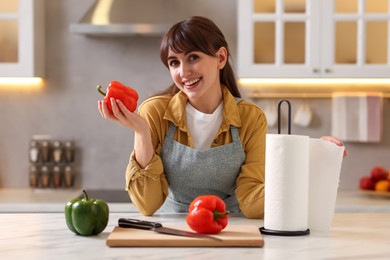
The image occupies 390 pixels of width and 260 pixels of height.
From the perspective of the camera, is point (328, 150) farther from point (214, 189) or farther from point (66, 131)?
point (66, 131)

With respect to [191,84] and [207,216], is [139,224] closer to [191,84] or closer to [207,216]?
[207,216]

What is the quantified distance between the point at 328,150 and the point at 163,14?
2539 mm

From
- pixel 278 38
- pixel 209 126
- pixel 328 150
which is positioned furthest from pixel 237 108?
pixel 278 38

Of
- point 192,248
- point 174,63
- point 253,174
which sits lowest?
point 192,248

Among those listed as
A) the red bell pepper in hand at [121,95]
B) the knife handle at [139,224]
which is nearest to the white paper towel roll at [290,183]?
the knife handle at [139,224]

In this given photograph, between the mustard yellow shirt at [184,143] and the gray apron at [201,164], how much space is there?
3cm

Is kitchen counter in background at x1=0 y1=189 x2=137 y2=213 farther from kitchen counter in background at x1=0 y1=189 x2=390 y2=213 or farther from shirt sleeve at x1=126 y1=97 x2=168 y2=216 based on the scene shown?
shirt sleeve at x1=126 y1=97 x2=168 y2=216

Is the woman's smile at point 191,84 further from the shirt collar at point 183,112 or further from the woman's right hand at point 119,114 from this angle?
the woman's right hand at point 119,114

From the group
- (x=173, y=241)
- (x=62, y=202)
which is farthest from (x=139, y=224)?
(x=62, y=202)

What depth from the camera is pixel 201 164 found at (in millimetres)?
2523

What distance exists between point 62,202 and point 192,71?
1.57m

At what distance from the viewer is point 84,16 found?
13.6 ft

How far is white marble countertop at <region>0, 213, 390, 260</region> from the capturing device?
5.40 feet

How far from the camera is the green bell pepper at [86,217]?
1872 millimetres
